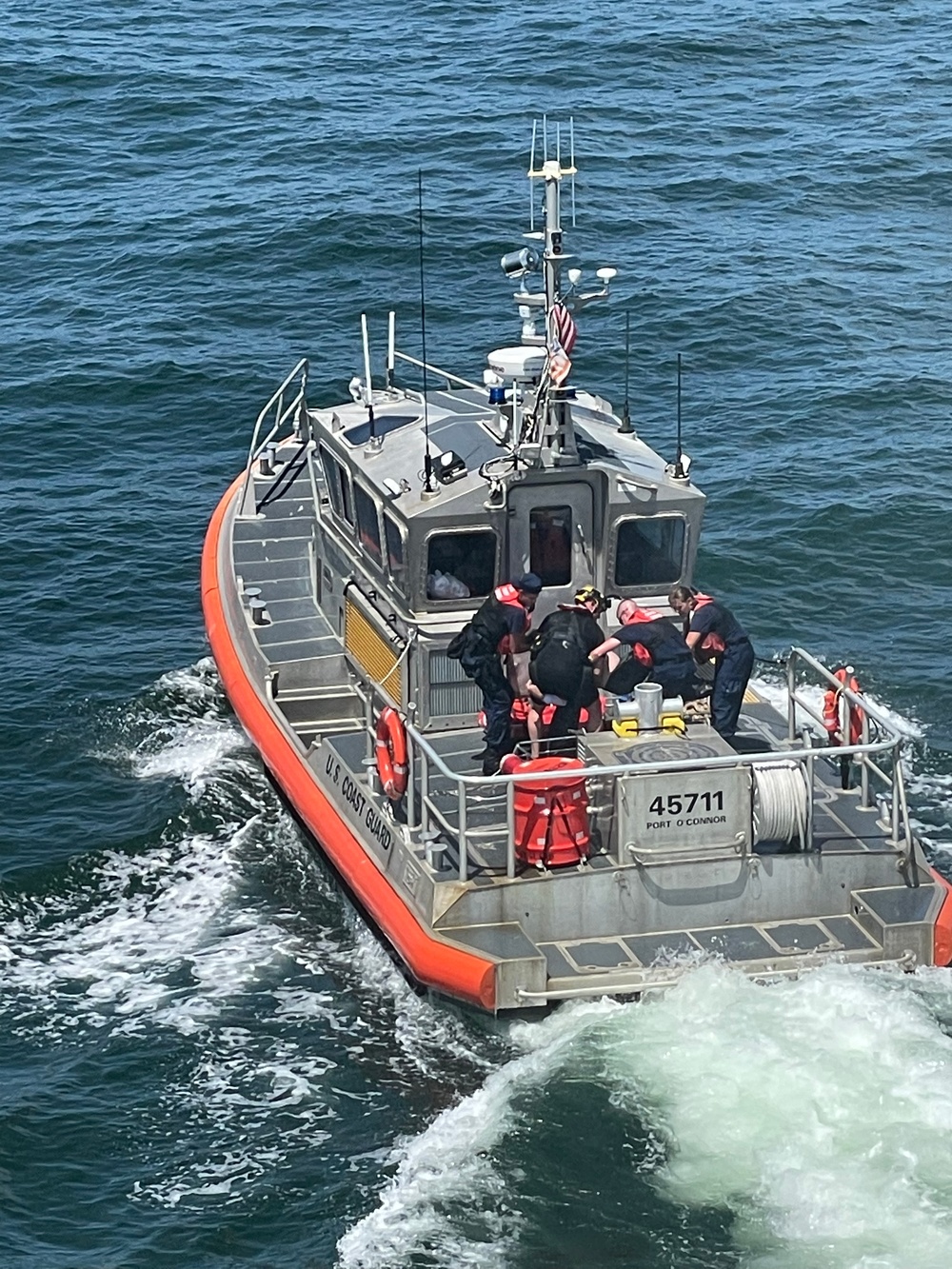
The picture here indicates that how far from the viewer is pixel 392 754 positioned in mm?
15898

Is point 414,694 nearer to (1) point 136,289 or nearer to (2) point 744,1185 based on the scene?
(2) point 744,1185

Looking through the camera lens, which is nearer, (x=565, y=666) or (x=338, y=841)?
(x=565, y=666)

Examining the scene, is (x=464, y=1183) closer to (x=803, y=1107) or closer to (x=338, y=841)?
(x=803, y=1107)

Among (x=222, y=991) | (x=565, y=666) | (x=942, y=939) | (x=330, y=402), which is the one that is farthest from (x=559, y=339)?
(x=330, y=402)

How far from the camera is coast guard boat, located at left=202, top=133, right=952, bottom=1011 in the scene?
14.9 meters

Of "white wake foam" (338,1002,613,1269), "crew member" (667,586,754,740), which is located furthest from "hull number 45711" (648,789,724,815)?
"white wake foam" (338,1002,613,1269)

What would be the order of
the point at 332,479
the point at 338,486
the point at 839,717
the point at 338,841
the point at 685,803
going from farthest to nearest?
1. the point at 332,479
2. the point at 338,486
3. the point at 338,841
4. the point at 839,717
5. the point at 685,803

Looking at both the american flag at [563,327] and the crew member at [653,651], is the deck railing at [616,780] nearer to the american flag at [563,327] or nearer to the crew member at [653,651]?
the crew member at [653,651]

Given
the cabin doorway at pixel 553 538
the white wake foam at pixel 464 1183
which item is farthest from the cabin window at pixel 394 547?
the white wake foam at pixel 464 1183

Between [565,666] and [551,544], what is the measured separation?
152cm

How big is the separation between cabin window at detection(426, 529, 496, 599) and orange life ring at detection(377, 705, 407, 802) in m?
1.27

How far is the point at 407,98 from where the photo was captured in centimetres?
3903

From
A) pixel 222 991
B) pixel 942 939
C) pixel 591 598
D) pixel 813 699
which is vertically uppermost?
pixel 591 598

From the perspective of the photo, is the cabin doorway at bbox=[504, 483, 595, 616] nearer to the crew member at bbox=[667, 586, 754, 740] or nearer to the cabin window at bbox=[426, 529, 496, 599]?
the cabin window at bbox=[426, 529, 496, 599]
